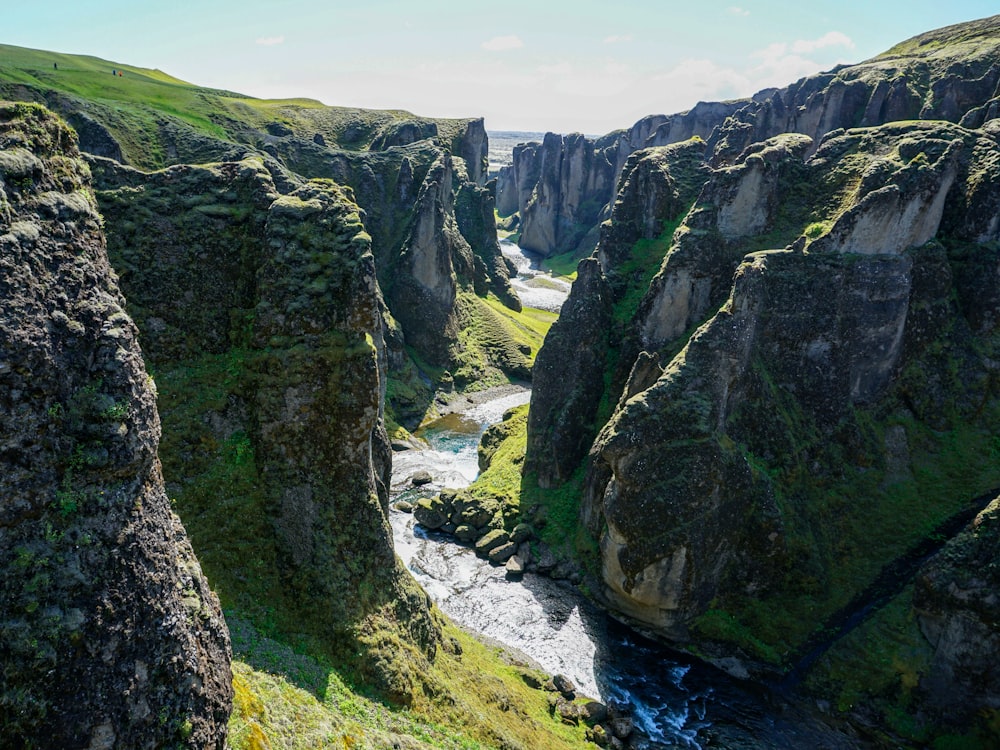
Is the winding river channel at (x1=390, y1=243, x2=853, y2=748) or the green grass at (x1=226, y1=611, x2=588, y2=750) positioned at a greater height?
the green grass at (x1=226, y1=611, x2=588, y2=750)

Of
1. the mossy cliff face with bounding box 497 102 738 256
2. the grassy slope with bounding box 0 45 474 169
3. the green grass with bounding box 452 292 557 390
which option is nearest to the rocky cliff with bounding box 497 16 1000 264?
the mossy cliff face with bounding box 497 102 738 256

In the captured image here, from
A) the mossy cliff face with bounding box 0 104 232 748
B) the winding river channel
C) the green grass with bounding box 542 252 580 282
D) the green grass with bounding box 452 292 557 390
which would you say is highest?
the mossy cliff face with bounding box 0 104 232 748

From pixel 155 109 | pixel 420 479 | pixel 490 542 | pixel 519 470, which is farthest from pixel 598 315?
pixel 155 109

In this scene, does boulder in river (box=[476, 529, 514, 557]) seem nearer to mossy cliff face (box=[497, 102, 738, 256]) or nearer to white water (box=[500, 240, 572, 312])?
white water (box=[500, 240, 572, 312])

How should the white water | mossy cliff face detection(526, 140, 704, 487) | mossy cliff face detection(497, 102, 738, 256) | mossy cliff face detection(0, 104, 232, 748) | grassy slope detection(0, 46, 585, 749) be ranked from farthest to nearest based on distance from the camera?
mossy cliff face detection(497, 102, 738, 256) → the white water → mossy cliff face detection(526, 140, 704, 487) → grassy slope detection(0, 46, 585, 749) → mossy cliff face detection(0, 104, 232, 748)

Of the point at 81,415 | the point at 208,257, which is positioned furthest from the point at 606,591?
the point at 81,415

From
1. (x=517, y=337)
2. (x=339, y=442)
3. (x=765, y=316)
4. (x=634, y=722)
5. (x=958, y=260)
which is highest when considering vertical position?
(x=958, y=260)

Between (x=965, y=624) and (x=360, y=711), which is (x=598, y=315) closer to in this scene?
(x=965, y=624)

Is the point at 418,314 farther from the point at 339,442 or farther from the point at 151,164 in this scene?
the point at 339,442
